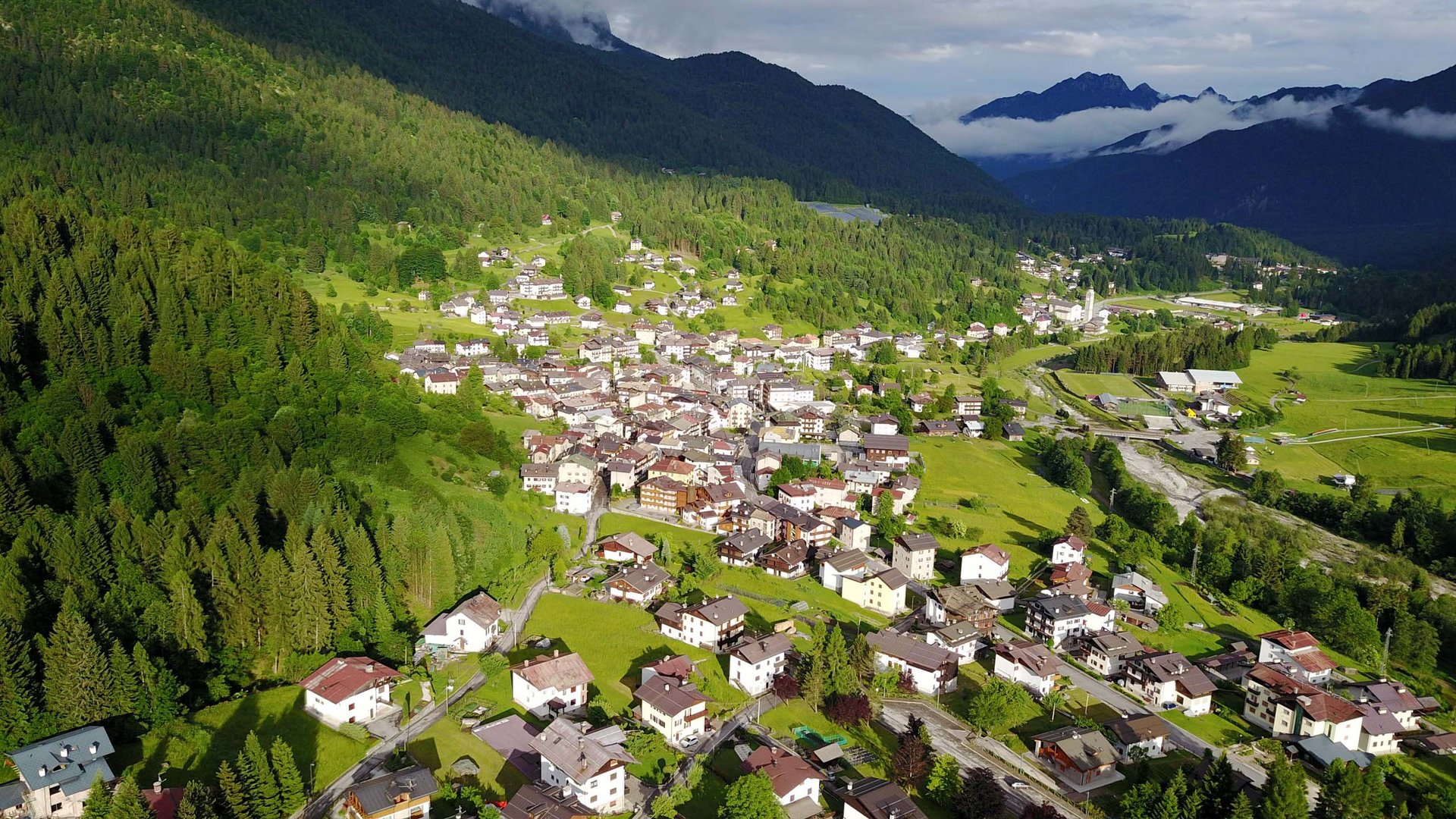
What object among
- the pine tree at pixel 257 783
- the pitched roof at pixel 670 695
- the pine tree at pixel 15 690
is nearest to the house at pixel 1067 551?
the pitched roof at pixel 670 695

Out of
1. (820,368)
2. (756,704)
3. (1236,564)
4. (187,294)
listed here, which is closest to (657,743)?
(756,704)

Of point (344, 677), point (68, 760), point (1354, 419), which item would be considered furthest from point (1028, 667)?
point (1354, 419)

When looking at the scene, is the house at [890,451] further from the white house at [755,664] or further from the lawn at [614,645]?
the white house at [755,664]

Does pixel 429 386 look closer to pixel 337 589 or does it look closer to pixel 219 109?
pixel 337 589

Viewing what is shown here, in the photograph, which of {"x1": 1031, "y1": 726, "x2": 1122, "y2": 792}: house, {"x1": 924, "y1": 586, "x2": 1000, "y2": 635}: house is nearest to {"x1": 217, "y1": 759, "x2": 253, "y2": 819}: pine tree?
{"x1": 1031, "y1": 726, "x2": 1122, "y2": 792}: house

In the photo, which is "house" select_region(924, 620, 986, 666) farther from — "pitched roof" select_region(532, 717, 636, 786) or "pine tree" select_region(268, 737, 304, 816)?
"pine tree" select_region(268, 737, 304, 816)

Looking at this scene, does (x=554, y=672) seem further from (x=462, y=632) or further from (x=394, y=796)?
(x=394, y=796)

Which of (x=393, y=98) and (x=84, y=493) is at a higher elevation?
(x=393, y=98)
